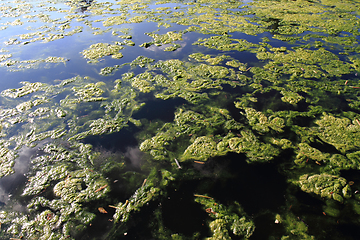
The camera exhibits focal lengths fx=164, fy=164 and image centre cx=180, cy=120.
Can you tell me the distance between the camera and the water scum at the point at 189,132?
2.68m

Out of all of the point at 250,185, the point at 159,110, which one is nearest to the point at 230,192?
the point at 250,185

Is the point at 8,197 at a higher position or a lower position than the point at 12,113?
lower

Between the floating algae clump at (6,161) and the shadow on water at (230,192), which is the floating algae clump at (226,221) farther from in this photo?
the floating algae clump at (6,161)

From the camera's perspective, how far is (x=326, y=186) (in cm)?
297

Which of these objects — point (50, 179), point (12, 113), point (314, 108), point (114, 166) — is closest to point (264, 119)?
point (314, 108)

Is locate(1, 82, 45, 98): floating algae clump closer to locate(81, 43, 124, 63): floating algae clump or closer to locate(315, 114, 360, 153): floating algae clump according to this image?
locate(81, 43, 124, 63): floating algae clump

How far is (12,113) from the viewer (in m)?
4.69

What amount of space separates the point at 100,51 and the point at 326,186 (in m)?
8.74

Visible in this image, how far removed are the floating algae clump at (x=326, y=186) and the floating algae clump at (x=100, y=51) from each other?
7.47m

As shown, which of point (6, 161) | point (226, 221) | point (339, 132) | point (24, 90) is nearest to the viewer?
point (226, 221)

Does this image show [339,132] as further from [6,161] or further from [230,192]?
[6,161]

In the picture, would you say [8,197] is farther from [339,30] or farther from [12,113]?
[339,30]

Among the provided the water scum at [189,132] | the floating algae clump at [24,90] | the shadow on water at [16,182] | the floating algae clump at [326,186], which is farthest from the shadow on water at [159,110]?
the floating algae clump at [24,90]

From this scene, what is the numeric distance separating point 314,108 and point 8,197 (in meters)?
7.21
